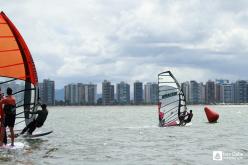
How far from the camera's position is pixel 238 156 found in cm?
1493

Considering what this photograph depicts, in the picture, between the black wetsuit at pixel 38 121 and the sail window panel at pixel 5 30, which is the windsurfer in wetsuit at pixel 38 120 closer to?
the black wetsuit at pixel 38 121

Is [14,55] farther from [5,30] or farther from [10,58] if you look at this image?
[5,30]

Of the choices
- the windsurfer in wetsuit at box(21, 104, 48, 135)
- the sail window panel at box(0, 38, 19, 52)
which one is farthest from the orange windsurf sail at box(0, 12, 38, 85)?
the windsurfer in wetsuit at box(21, 104, 48, 135)

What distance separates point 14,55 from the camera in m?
17.5

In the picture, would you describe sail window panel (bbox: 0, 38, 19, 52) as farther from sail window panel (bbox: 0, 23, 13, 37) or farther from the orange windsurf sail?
sail window panel (bbox: 0, 23, 13, 37)

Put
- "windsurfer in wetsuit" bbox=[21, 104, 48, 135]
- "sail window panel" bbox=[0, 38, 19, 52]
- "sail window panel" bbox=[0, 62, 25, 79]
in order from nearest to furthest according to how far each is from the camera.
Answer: "sail window panel" bbox=[0, 38, 19, 52], "sail window panel" bbox=[0, 62, 25, 79], "windsurfer in wetsuit" bbox=[21, 104, 48, 135]

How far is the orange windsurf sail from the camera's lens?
17.1 m

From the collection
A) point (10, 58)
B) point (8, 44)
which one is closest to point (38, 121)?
A: point (10, 58)

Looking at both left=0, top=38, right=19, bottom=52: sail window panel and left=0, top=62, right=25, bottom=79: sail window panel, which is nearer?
left=0, top=38, right=19, bottom=52: sail window panel

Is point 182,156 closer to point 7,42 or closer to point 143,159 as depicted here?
point 143,159

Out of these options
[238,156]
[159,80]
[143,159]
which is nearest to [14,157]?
[143,159]

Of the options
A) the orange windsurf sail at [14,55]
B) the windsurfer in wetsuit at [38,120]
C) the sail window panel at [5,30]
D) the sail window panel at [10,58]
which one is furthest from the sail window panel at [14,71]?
the windsurfer in wetsuit at [38,120]

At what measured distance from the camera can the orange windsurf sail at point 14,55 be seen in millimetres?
17141

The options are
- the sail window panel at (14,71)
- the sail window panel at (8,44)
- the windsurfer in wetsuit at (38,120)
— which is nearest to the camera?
the sail window panel at (8,44)
